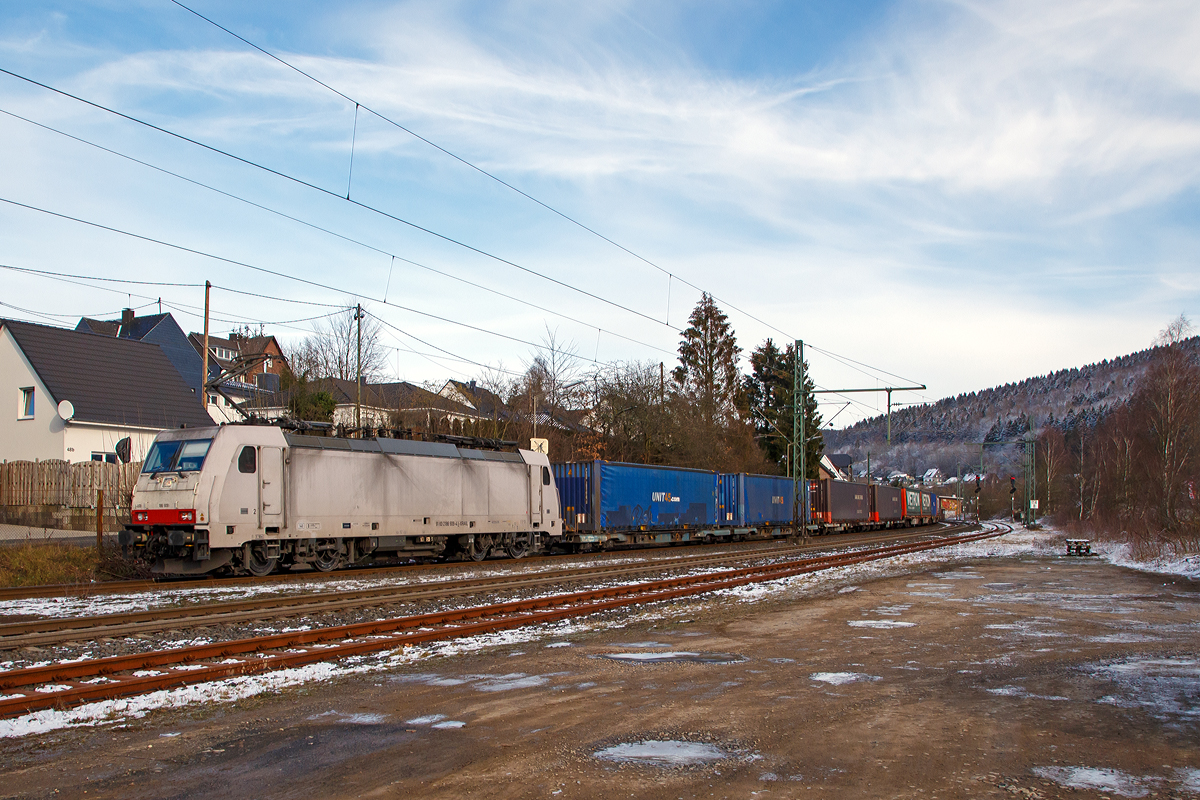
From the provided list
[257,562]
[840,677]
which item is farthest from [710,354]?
[840,677]

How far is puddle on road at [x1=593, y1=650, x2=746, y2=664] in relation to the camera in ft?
31.5

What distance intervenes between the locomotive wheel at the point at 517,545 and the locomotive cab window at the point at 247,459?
28.9 ft

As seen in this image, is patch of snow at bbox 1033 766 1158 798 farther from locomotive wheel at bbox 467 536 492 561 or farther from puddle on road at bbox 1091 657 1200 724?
locomotive wheel at bbox 467 536 492 561

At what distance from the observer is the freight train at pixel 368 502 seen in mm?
16859

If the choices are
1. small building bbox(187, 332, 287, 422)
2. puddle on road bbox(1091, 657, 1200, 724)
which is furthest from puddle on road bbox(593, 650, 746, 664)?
small building bbox(187, 332, 287, 422)

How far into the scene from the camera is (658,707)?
735cm

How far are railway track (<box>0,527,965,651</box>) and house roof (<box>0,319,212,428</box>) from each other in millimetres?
19326

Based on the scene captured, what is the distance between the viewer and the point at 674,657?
984 cm

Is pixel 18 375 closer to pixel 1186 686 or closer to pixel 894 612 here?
pixel 894 612

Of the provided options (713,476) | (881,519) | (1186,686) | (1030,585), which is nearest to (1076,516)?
(881,519)

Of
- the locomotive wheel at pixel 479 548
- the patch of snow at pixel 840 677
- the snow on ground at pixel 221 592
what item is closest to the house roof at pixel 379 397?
the locomotive wheel at pixel 479 548

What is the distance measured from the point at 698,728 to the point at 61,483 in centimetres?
2651

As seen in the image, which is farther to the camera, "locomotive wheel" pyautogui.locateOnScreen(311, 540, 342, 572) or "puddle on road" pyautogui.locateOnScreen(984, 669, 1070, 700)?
"locomotive wheel" pyautogui.locateOnScreen(311, 540, 342, 572)

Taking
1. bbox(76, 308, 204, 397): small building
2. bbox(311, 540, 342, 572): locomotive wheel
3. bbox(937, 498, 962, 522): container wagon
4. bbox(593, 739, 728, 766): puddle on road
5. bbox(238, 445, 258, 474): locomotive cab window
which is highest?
bbox(76, 308, 204, 397): small building
